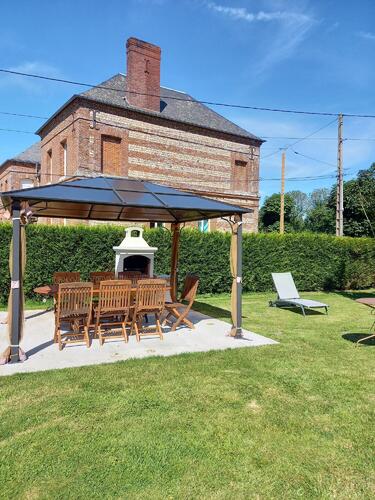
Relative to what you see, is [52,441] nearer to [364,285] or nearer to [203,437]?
[203,437]

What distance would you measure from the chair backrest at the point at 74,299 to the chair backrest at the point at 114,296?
0.71ft

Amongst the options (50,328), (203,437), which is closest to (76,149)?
(50,328)

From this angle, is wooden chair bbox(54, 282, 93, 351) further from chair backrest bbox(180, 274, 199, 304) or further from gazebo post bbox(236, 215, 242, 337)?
gazebo post bbox(236, 215, 242, 337)

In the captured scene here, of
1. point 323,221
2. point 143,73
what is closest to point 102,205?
point 143,73

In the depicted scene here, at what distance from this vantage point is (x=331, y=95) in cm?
1628

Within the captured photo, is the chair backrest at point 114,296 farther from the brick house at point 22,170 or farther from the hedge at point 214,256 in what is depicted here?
the brick house at point 22,170

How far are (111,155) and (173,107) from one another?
5399mm

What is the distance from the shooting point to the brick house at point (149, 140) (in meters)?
16.8

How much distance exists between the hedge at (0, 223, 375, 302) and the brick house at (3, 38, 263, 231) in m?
6.03

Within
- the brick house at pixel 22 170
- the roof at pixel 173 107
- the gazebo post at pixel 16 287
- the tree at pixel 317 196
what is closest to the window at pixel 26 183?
the brick house at pixel 22 170

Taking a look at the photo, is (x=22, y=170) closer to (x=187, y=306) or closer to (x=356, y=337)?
(x=187, y=306)

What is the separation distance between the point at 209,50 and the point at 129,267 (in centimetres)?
877

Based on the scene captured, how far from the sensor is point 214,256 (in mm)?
13266

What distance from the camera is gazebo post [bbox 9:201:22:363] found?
5.27m
